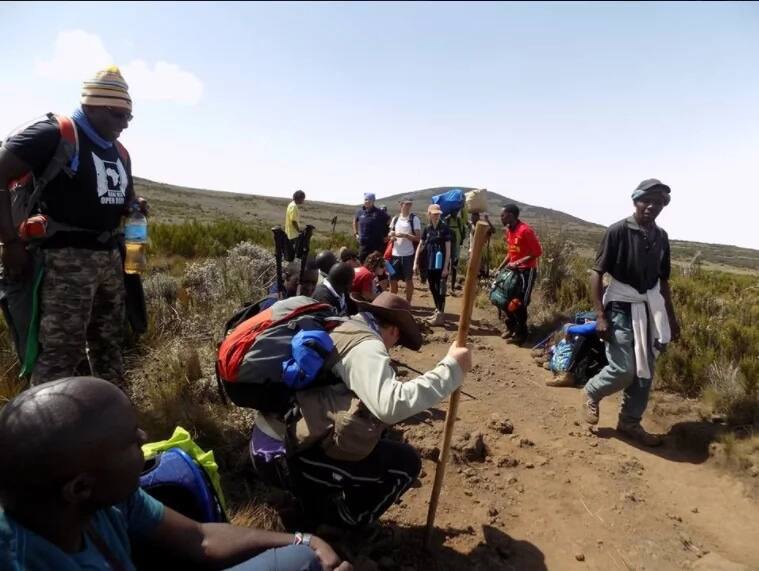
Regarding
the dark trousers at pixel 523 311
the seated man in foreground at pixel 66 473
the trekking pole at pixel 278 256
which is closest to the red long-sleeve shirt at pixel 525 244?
the dark trousers at pixel 523 311

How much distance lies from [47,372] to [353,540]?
201 cm

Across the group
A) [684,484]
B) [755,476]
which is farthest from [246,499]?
[755,476]

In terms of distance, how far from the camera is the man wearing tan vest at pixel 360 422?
7.13ft

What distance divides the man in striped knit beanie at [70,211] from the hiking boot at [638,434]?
4165 mm

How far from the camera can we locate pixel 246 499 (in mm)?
3029

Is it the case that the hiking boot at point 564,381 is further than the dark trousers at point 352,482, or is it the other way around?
the hiking boot at point 564,381

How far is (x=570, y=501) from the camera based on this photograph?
11.4 feet

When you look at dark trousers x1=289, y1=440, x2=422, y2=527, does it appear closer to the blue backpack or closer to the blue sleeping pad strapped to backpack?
the blue sleeping pad strapped to backpack

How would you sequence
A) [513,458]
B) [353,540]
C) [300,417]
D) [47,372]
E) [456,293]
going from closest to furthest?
[300,417] → [353,540] → [47,372] → [513,458] → [456,293]

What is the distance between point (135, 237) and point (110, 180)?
46cm

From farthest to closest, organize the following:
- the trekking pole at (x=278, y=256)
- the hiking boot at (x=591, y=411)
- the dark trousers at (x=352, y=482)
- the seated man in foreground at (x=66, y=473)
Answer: the trekking pole at (x=278, y=256) < the hiking boot at (x=591, y=411) < the dark trousers at (x=352, y=482) < the seated man in foreground at (x=66, y=473)

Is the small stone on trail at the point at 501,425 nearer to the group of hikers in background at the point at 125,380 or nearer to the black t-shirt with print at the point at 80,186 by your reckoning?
the group of hikers in background at the point at 125,380

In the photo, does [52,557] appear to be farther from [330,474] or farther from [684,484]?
[684,484]

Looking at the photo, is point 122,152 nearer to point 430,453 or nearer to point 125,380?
point 125,380
